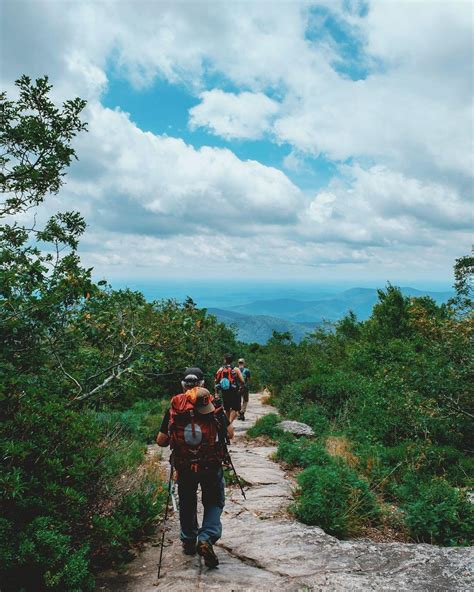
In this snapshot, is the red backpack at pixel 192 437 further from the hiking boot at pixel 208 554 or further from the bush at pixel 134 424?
the bush at pixel 134 424

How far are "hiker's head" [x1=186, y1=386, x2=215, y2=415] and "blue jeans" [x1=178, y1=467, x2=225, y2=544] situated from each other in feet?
2.32

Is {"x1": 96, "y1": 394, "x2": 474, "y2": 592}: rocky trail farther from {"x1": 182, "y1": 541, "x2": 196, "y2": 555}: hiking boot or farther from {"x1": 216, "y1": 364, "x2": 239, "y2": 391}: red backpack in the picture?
A: {"x1": 216, "y1": 364, "x2": 239, "y2": 391}: red backpack

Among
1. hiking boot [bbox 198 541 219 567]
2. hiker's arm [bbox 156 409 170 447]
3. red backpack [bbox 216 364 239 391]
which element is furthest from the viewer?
red backpack [bbox 216 364 239 391]

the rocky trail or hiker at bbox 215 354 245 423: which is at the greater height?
hiker at bbox 215 354 245 423

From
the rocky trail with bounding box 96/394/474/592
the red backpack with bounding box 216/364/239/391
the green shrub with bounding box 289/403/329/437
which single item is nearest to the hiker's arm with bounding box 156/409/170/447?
the rocky trail with bounding box 96/394/474/592

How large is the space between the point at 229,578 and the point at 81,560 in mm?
1556

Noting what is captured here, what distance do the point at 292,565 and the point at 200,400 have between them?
2181 millimetres

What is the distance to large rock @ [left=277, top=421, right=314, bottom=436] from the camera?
12.0 meters

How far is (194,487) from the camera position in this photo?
4.87m

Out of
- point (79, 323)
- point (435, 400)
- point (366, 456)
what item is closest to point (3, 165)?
point (79, 323)

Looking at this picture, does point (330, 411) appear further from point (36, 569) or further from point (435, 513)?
point (36, 569)

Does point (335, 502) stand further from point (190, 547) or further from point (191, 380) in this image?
point (191, 380)

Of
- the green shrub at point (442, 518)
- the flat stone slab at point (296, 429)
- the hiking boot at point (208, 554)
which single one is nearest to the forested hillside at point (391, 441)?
the green shrub at point (442, 518)

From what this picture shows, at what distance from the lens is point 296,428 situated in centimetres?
1229
